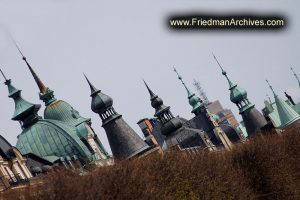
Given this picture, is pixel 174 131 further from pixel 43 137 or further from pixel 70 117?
pixel 43 137

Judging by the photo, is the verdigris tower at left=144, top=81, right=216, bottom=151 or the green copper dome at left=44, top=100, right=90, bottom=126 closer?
the green copper dome at left=44, top=100, right=90, bottom=126

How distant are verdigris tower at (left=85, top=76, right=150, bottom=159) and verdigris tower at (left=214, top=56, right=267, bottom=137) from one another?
188 ft

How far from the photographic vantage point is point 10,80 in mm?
81188

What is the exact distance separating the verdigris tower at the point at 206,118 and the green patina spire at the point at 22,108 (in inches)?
2384

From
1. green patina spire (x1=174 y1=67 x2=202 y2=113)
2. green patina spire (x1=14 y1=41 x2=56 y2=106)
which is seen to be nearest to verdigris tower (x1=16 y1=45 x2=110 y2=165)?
green patina spire (x1=14 y1=41 x2=56 y2=106)

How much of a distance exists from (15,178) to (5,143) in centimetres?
359

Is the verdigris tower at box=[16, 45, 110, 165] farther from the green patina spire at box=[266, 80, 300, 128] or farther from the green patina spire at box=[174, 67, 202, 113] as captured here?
the green patina spire at box=[174, 67, 202, 113]

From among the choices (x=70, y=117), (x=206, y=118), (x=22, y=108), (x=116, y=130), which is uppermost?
(x=22, y=108)

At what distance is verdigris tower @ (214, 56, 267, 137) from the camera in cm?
13662

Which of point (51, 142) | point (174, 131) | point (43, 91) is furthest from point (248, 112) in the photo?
point (51, 142)

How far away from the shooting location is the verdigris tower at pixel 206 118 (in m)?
140

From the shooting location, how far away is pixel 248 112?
138 metres

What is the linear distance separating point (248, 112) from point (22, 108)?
2531 inches

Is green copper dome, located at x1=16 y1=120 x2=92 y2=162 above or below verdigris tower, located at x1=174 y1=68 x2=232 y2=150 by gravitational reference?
above
